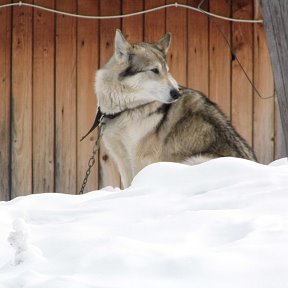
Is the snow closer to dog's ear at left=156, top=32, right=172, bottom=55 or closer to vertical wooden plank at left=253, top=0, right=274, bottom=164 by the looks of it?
dog's ear at left=156, top=32, right=172, bottom=55

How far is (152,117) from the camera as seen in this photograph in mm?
7371

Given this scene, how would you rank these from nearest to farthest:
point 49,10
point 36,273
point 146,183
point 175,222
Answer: point 36,273 < point 175,222 < point 146,183 < point 49,10

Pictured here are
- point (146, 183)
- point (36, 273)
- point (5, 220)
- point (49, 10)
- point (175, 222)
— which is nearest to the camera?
point (36, 273)

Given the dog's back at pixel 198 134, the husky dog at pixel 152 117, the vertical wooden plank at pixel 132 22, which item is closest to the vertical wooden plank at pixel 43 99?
the vertical wooden plank at pixel 132 22

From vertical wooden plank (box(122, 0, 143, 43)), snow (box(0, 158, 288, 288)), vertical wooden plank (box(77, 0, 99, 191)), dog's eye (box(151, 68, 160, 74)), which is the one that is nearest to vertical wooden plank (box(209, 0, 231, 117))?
vertical wooden plank (box(122, 0, 143, 43))

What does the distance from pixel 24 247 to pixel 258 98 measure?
5.93 meters

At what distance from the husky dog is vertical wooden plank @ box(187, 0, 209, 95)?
47.2 inches

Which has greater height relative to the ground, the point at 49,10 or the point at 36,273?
the point at 49,10

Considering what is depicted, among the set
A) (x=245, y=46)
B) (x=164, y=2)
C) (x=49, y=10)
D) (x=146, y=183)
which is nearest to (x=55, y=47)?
(x=49, y=10)

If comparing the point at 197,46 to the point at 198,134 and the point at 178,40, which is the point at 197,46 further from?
the point at 198,134

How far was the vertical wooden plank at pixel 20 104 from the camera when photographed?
27.9ft

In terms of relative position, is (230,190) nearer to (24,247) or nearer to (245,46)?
(24,247)

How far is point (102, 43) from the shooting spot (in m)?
8.59

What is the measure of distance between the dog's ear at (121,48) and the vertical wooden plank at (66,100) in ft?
3.90
